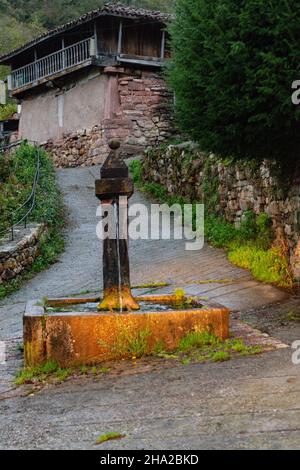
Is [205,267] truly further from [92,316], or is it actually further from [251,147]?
[92,316]

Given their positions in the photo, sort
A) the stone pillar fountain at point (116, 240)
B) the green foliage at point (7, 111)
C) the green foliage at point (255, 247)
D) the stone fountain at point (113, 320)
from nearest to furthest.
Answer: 1. the stone fountain at point (113, 320)
2. the stone pillar fountain at point (116, 240)
3. the green foliage at point (255, 247)
4. the green foliage at point (7, 111)

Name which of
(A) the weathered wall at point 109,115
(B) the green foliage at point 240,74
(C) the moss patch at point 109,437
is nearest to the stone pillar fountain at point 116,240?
(B) the green foliage at point 240,74

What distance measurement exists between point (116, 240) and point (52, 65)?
20246mm

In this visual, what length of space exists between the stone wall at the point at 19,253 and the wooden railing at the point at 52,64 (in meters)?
12.6

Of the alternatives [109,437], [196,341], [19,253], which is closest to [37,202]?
[19,253]

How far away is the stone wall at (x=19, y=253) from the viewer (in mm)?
10023

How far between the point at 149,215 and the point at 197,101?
6.82 metres

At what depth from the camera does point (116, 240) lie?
592 cm

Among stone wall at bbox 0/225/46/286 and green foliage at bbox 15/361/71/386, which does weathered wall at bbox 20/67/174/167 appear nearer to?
stone wall at bbox 0/225/46/286

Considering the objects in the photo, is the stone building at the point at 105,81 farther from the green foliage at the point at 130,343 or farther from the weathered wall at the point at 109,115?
the green foliage at the point at 130,343

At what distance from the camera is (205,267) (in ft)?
33.0

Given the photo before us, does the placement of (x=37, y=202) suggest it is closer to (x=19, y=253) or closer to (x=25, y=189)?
(x=25, y=189)

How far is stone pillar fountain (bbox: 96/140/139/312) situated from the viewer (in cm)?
586
